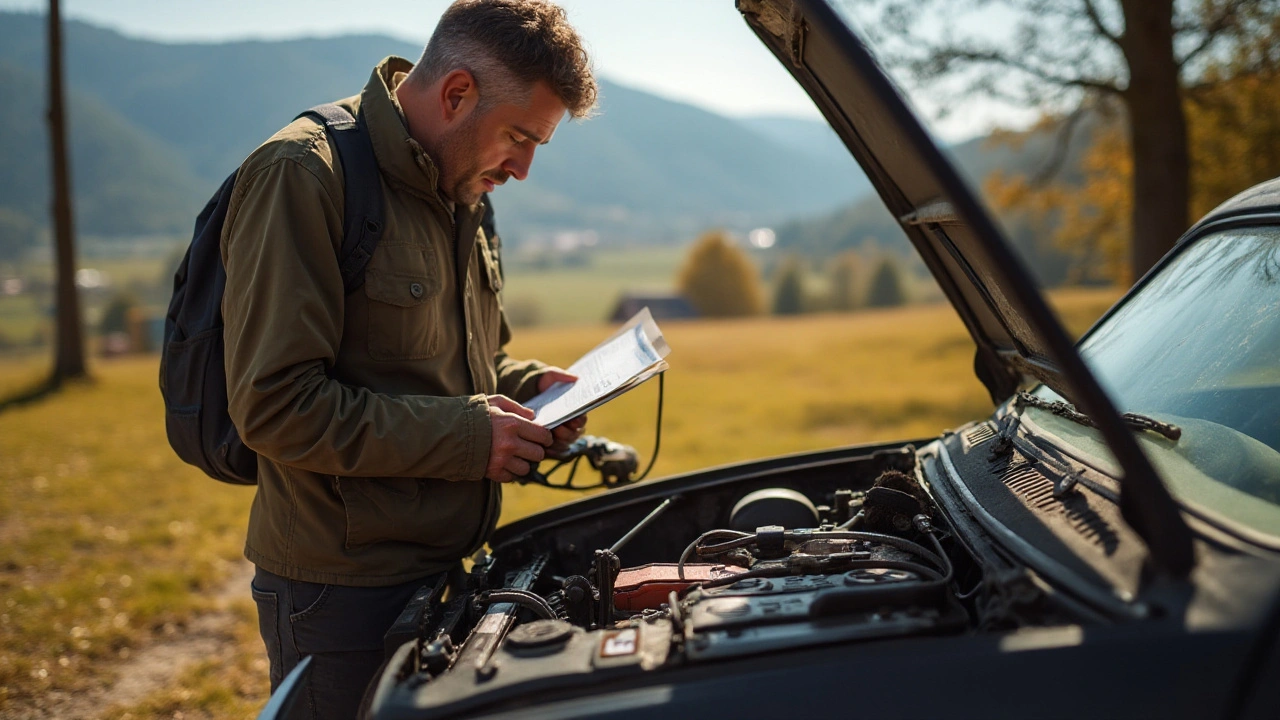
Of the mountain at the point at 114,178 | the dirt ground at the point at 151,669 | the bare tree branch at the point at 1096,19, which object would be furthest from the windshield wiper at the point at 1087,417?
the mountain at the point at 114,178

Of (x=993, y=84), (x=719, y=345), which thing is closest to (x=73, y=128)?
(x=719, y=345)

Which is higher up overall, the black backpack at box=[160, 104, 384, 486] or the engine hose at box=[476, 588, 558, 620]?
the black backpack at box=[160, 104, 384, 486]

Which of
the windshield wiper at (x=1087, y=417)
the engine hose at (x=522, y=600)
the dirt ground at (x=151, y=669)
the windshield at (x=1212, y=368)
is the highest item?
the windshield at (x=1212, y=368)

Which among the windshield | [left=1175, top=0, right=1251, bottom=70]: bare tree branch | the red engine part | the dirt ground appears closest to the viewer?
the windshield

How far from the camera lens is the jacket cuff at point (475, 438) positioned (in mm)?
2172

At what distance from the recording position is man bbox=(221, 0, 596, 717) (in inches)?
79.7

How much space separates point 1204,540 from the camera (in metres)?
1.49

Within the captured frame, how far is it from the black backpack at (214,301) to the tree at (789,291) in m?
66.3

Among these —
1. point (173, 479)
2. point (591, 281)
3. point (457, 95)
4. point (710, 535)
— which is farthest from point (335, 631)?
point (591, 281)

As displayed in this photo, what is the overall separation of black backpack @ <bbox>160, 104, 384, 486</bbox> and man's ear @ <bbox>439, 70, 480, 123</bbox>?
0.23m

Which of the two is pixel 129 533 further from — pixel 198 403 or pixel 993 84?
pixel 993 84

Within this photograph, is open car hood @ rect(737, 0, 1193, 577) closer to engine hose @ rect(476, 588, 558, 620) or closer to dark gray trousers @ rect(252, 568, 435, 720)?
engine hose @ rect(476, 588, 558, 620)

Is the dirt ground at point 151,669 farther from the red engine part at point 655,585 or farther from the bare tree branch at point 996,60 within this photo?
the bare tree branch at point 996,60

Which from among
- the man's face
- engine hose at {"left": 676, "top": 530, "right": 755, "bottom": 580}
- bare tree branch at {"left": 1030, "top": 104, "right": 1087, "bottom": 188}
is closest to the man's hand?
engine hose at {"left": 676, "top": 530, "right": 755, "bottom": 580}
